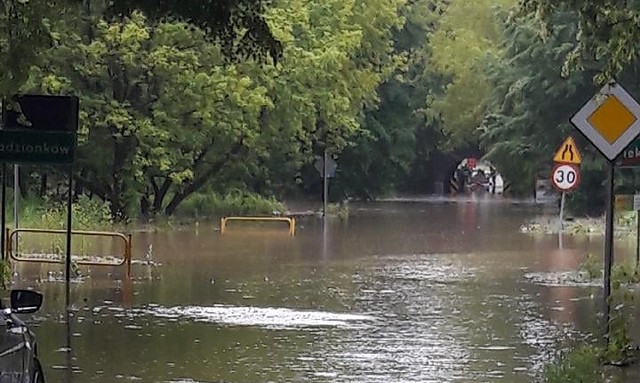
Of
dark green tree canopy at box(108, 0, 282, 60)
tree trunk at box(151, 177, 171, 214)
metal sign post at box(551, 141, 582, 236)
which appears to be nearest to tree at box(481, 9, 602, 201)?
metal sign post at box(551, 141, 582, 236)

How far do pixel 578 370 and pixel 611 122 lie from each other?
249cm

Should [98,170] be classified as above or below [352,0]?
below

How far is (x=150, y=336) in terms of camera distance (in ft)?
49.3

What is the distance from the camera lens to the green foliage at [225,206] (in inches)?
1804

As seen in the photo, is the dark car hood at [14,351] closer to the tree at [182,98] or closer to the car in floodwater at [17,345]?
the car in floodwater at [17,345]

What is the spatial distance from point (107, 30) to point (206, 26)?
23.6m

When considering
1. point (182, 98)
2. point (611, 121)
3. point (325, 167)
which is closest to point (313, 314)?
point (611, 121)

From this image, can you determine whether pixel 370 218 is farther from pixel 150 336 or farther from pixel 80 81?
pixel 150 336

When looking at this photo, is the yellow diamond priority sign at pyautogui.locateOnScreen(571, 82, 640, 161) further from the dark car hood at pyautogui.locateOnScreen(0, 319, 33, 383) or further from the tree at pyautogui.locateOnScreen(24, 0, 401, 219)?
the tree at pyautogui.locateOnScreen(24, 0, 401, 219)

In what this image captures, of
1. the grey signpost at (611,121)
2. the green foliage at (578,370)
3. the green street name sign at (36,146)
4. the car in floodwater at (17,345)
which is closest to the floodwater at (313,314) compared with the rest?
the green foliage at (578,370)

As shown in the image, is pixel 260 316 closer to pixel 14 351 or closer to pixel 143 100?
pixel 14 351

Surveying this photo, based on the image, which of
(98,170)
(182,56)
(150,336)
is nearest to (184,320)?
(150,336)

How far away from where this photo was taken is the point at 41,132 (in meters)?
15.9

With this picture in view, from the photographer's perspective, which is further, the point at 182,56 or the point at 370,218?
the point at 370,218
